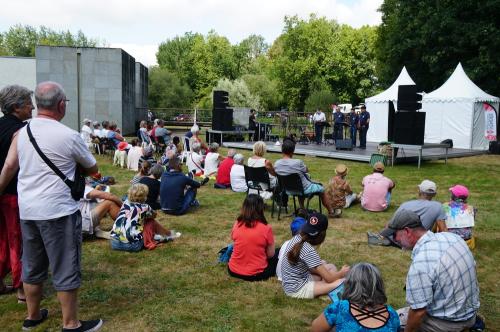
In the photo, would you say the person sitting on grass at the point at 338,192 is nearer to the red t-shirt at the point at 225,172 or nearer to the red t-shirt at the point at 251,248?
the red t-shirt at the point at 225,172

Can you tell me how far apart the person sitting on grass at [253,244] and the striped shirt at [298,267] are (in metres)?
0.35

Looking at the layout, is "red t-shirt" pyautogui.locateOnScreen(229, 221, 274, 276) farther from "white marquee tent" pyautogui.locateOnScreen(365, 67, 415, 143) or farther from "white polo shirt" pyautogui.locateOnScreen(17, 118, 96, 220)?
"white marquee tent" pyautogui.locateOnScreen(365, 67, 415, 143)

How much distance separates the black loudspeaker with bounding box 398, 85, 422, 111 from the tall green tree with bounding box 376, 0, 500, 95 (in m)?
9.08

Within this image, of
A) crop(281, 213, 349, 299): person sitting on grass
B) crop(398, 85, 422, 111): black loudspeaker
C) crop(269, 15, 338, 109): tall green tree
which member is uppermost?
crop(269, 15, 338, 109): tall green tree

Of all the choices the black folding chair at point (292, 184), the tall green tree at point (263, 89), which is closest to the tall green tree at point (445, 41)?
the black folding chair at point (292, 184)

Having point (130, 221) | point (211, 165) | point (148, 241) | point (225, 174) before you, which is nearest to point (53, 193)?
point (130, 221)

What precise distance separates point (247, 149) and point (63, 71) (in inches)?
440

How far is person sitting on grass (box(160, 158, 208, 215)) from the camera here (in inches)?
286

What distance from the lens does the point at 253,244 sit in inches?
→ 176

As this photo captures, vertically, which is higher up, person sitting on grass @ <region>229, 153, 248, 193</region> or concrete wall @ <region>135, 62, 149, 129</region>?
concrete wall @ <region>135, 62, 149, 129</region>

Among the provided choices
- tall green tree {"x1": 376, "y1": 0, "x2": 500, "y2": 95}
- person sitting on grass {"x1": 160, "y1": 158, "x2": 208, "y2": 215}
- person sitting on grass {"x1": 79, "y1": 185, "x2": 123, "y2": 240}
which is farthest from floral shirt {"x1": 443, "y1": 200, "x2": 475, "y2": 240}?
tall green tree {"x1": 376, "y1": 0, "x2": 500, "y2": 95}

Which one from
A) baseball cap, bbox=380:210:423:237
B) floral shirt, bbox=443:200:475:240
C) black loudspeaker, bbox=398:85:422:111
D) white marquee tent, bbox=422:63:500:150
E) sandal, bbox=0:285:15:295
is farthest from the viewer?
white marquee tent, bbox=422:63:500:150

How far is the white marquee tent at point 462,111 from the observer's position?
18609 mm

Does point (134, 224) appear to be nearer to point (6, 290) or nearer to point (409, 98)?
point (6, 290)
